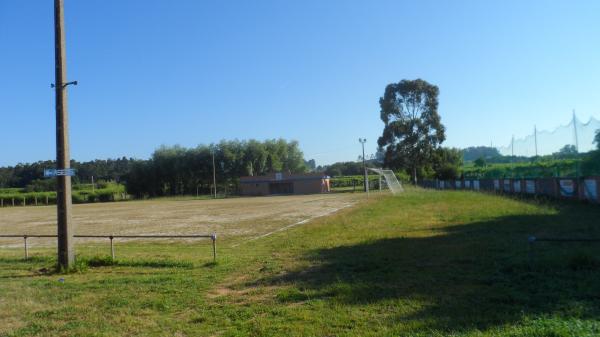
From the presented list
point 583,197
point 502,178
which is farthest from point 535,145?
point 583,197

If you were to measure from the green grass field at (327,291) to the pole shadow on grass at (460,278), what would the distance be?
2 centimetres

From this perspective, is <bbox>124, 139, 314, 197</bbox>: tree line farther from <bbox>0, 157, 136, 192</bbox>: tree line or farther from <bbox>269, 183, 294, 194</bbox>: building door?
<bbox>269, 183, 294, 194</bbox>: building door

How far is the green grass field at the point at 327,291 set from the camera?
5.18m

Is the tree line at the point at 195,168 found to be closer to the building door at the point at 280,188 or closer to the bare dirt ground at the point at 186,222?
the building door at the point at 280,188

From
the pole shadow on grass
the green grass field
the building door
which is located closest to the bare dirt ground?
the green grass field

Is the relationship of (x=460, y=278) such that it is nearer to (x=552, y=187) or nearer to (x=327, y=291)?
(x=327, y=291)

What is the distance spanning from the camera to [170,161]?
9781cm

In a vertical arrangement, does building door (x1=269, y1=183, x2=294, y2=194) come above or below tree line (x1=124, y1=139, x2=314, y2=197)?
below

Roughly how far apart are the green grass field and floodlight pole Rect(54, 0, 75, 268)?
0.51 meters

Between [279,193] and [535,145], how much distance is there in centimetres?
5399

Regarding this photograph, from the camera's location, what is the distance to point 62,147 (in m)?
9.88

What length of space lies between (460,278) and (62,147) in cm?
837

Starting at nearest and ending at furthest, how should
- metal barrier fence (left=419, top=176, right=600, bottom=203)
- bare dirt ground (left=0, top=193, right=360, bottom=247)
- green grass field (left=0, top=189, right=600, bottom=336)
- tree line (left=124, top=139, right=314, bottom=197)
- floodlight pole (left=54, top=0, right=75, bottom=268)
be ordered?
green grass field (left=0, top=189, right=600, bottom=336), floodlight pole (left=54, top=0, right=75, bottom=268), bare dirt ground (left=0, top=193, right=360, bottom=247), metal barrier fence (left=419, top=176, right=600, bottom=203), tree line (left=124, top=139, right=314, bottom=197)

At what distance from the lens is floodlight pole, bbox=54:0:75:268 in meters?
9.84
